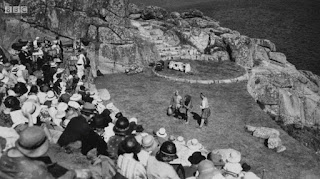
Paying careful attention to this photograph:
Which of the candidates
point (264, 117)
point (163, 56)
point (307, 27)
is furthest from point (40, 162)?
point (307, 27)

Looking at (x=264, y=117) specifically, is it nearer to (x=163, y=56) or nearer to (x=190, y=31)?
(x=163, y=56)

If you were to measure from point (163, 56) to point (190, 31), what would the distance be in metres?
3.89

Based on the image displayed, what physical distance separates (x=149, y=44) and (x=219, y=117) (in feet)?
33.9

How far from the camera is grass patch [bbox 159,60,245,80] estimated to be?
927 inches

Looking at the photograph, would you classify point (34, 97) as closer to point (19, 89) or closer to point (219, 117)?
point (19, 89)

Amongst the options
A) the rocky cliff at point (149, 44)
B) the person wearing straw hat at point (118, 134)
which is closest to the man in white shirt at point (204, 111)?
the rocky cliff at point (149, 44)

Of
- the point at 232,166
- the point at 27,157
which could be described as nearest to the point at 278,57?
the point at 232,166

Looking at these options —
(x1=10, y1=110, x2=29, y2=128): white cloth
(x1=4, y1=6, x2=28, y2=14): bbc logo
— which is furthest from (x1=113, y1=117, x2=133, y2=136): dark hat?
(x1=4, y1=6, x2=28, y2=14): bbc logo

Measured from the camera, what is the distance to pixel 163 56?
2698cm

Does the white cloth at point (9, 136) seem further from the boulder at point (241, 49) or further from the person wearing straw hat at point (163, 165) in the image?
the boulder at point (241, 49)

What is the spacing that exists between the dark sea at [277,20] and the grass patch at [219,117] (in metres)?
29.8

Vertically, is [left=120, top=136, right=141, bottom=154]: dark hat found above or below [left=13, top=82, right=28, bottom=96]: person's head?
above

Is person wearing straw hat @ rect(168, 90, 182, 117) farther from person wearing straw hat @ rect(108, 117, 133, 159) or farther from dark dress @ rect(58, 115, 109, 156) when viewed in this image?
person wearing straw hat @ rect(108, 117, 133, 159)

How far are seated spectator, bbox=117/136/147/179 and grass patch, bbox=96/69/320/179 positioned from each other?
24.7 ft
